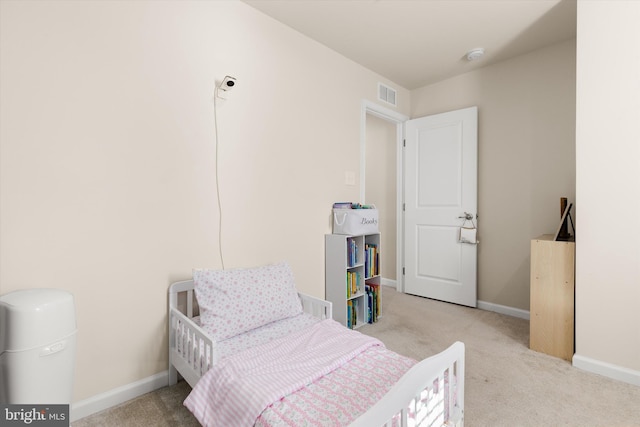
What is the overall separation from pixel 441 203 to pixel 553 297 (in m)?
1.47

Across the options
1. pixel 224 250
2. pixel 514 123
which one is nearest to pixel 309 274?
pixel 224 250

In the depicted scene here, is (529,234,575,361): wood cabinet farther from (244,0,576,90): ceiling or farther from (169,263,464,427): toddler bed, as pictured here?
(244,0,576,90): ceiling

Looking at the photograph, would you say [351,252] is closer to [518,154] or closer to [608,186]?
[608,186]

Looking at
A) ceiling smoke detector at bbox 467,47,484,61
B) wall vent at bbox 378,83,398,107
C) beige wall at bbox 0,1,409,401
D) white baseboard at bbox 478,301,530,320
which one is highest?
ceiling smoke detector at bbox 467,47,484,61

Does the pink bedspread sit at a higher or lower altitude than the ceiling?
lower

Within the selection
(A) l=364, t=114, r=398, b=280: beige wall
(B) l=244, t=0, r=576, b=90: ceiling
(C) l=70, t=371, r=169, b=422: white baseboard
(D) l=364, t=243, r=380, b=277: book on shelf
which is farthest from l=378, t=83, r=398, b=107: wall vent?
(C) l=70, t=371, r=169, b=422: white baseboard

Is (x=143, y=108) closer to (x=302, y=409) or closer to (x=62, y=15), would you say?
(x=62, y=15)

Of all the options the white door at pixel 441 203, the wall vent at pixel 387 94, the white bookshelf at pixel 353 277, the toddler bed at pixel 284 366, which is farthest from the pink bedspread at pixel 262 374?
the wall vent at pixel 387 94

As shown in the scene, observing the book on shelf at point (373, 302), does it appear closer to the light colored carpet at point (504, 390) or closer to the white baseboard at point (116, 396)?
the light colored carpet at point (504, 390)

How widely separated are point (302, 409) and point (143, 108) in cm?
176

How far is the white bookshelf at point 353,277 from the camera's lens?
2658mm

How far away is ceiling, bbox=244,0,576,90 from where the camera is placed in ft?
7.36
